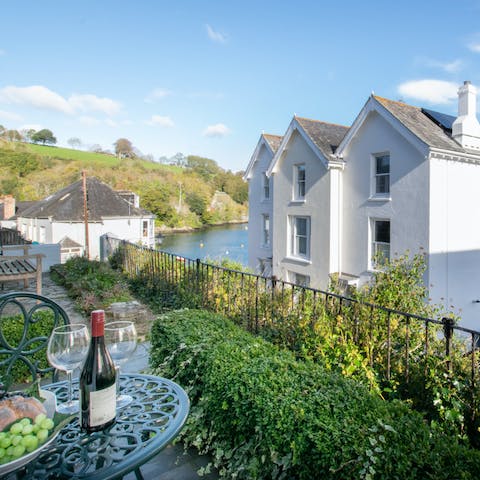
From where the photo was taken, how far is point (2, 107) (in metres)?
52.3

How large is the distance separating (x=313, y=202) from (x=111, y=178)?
4852 cm

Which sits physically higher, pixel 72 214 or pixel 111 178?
pixel 111 178

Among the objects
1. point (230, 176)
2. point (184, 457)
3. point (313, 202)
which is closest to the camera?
point (184, 457)

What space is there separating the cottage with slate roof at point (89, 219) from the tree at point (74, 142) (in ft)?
122

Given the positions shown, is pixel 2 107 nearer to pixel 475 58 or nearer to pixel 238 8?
pixel 238 8

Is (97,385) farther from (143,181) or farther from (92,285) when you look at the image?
(143,181)

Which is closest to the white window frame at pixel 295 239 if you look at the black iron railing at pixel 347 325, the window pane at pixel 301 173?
the window pane at pixel 301 173

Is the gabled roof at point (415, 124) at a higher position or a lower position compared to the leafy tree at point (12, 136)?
lower

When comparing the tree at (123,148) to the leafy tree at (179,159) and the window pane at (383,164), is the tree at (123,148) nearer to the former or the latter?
the leafy tree at (179,159)

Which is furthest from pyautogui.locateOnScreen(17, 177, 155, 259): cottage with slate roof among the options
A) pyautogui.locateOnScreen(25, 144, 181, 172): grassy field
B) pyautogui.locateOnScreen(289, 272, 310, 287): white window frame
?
pyautogui.locateOnScreen(25, 144, 181, 172): grassy field

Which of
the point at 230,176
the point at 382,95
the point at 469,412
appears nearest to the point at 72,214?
Answer: the point at 382,95

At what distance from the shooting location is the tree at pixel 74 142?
6806cm

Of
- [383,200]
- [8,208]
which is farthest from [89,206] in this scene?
[383,200]

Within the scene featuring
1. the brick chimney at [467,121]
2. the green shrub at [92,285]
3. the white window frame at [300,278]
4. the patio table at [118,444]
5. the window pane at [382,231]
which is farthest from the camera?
the white window frame at [300,278]
